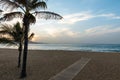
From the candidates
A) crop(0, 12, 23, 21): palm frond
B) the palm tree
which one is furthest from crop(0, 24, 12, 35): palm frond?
crop(0, 12, 23, 21): palm frond

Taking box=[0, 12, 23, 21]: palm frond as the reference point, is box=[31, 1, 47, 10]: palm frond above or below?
above

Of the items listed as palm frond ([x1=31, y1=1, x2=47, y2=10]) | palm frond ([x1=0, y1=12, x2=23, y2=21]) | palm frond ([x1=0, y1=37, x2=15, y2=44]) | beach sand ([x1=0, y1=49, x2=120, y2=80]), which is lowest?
beach sand ([x1=0, y1=49, x2=120, y2=80])

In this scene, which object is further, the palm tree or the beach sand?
the palm tree

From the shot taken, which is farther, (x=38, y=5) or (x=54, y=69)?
(x=54, y=69)

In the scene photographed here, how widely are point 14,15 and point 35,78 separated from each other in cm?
367

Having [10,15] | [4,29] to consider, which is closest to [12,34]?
[4,29]

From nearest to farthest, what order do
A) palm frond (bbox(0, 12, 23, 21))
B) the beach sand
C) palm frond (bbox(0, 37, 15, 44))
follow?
1. palm frond (bbox(0, 12, 23, 21))
2. the beach sand
3. palm frond (bbox(0, 37, 15, 44))

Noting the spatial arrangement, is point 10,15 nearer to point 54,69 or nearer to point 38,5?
point 38,5

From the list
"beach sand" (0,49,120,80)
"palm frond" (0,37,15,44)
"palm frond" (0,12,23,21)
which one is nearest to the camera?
"palm frond" (0,12,23,21)

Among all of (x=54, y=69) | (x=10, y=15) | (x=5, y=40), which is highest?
(x=10, y=15)

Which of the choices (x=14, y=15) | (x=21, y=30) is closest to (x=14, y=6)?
(x=14, y=15)

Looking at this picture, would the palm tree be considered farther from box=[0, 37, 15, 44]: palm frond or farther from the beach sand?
the beach sand

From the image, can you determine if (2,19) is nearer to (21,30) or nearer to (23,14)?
(23,14)

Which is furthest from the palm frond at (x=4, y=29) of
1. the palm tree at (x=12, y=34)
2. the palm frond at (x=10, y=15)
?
the palm frond at (x=10, y=15)
